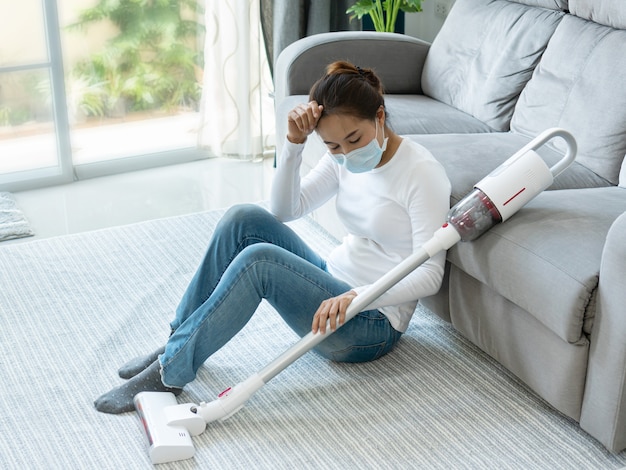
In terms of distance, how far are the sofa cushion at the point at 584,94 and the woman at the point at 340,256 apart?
67cm

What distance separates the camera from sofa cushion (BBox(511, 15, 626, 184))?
2.52 meters

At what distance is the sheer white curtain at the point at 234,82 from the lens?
367cm

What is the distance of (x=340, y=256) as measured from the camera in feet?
7.55

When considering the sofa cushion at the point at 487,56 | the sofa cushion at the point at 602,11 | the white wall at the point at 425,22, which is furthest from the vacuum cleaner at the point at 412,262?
the white wall at the point at 425,22

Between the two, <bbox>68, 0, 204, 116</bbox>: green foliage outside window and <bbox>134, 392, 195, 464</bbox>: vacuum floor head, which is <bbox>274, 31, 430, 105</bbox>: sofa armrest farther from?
<bbox>134, 392, 195, 464</bbox>: vacuum floor head

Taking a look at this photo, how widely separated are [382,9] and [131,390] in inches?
82.8

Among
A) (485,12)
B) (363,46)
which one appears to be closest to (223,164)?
(363,46)

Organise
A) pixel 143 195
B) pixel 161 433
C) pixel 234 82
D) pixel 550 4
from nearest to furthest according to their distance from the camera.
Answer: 1. pixel 161 433
2. pixel 550 4
3. pixel 143 195
4. pixel 234 82

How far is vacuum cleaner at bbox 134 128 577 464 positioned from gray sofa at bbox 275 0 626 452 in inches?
3.1

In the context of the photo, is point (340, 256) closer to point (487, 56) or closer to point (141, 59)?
point (487, 56)

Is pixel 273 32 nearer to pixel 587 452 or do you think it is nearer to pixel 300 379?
pixel 300 379

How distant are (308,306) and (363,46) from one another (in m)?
1.41

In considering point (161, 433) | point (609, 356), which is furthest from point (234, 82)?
point (609, 356)

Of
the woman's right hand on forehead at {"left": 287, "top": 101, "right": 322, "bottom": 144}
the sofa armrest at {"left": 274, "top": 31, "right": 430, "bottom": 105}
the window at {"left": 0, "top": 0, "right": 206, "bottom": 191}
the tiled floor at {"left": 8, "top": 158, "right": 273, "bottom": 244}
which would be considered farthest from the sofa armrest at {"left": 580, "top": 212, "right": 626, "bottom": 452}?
the window at {"left": 0, "top": 0, "right": 206, "bottom": 191}
